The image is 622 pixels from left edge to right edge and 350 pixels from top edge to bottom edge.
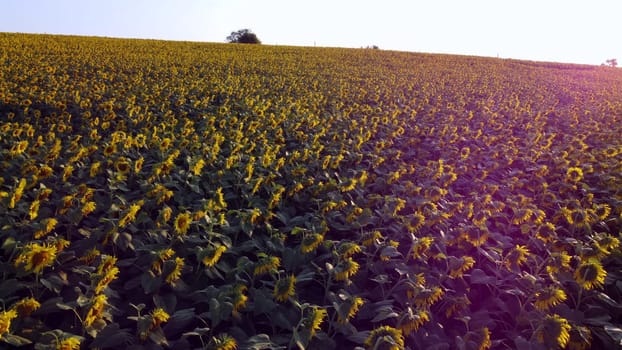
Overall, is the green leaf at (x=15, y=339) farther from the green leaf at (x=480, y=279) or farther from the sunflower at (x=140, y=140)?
the sunflower at (x=140, y=140)

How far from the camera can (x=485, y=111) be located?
436 inches

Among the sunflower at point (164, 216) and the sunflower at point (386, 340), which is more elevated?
the sunflower at point (164, 216)

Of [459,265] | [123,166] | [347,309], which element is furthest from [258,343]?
[123,166]

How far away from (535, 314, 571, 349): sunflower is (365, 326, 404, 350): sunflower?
767mm

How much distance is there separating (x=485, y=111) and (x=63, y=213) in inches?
401

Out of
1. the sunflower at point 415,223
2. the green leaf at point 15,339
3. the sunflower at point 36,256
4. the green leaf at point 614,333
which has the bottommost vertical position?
the green leaf at point 614,333

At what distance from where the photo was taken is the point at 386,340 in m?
2.01

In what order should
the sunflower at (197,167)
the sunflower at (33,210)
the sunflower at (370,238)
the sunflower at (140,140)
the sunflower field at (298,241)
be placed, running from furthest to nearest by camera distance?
1. the sunflower at (140,140)
2. the sunflower at (197,167)
3. the sunflower at (370,238)
4. the sunflower at (33,210)
5. the sunflower field at (298,241)

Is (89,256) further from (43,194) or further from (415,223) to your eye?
(415,223)

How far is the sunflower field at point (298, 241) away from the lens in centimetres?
245

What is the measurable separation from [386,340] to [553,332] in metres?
0.92

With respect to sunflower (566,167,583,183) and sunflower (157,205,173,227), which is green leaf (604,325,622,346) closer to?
sunflower (157,205,173,227)

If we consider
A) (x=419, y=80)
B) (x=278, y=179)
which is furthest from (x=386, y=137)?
(x=419, y=80)

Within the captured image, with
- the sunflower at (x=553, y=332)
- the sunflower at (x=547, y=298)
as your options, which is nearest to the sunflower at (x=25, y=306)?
the sunflower at (x=553, y=332)
